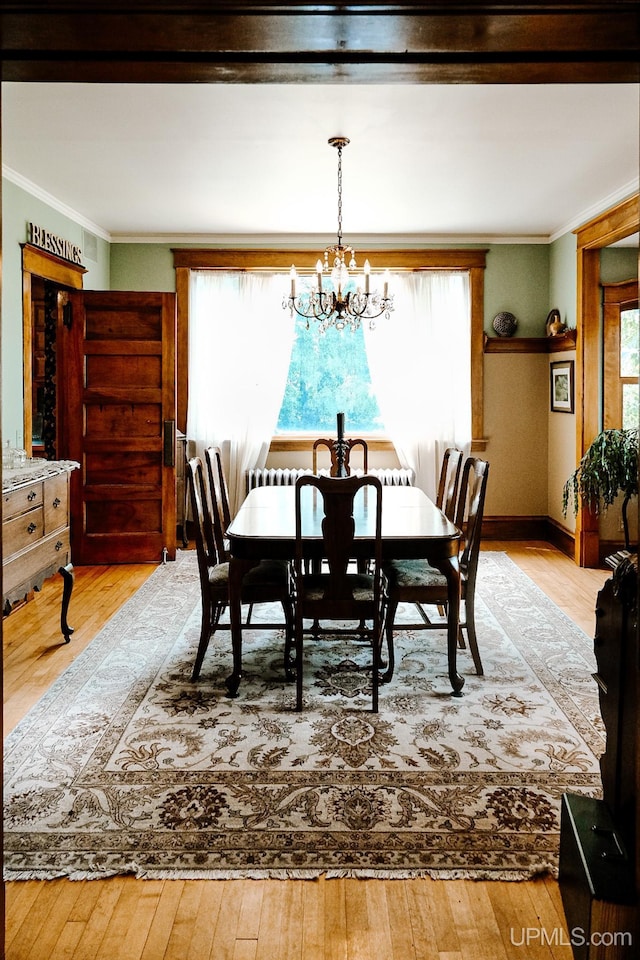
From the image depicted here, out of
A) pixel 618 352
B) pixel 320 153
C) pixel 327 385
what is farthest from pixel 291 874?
pixel 327 385

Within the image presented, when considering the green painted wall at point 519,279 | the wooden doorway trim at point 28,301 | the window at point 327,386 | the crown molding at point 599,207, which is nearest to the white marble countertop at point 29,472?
the wooden doorway trim at point 28,301

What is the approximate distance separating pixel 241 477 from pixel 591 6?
18.9ft

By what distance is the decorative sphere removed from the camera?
698 centimetres

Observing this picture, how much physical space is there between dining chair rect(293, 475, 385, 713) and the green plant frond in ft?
8.91

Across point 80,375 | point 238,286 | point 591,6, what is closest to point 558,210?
point 238,286

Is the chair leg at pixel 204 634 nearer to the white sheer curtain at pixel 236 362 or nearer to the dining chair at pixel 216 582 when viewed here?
the dining chair at pixel 216 582

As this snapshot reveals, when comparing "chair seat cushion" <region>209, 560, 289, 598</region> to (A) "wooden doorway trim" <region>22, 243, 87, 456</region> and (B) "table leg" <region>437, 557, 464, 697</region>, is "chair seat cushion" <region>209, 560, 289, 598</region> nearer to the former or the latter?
(B) "table leg" <region>437, 557, 464, 697</region>

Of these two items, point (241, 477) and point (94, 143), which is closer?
point (94, 143)

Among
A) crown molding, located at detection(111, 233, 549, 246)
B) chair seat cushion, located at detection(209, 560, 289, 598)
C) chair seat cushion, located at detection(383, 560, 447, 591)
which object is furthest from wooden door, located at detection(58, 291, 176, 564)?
chair seat cushion, located at detection(383, 560, 447, 591)

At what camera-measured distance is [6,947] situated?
1.86 metres

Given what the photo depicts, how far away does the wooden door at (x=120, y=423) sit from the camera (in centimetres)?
600

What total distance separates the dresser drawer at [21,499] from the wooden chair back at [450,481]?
209 centimetres

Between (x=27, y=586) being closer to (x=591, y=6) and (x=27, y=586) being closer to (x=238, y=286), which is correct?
(x=591, y=6)

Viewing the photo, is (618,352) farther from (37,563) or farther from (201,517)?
(37,563)
